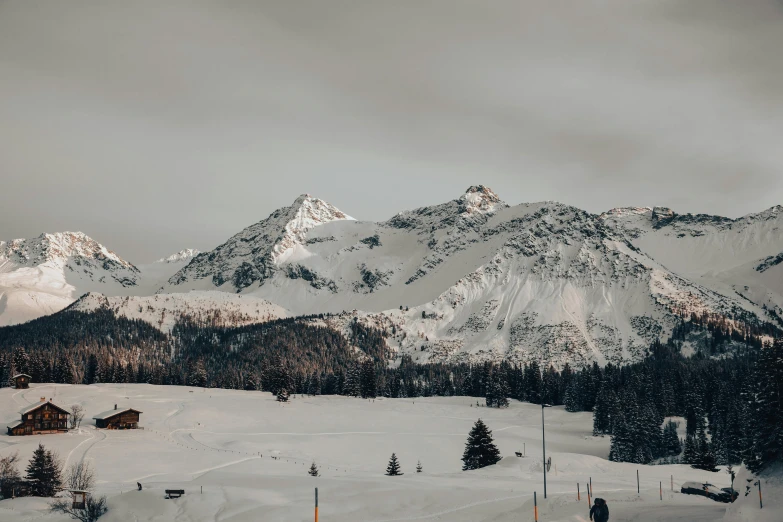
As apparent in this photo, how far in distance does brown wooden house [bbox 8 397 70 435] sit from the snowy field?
3.32 meters

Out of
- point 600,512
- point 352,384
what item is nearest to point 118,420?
point 352,384

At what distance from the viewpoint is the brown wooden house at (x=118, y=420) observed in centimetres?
10662

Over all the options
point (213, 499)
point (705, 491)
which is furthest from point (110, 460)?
point (705, 491)

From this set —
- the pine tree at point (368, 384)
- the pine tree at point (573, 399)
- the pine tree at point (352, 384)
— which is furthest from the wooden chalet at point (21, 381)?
the pine tree at point (573, 399)

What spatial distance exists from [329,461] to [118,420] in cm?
4297

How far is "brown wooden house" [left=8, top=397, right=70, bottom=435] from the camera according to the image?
9925 centimetres

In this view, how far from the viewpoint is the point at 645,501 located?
43688 mm

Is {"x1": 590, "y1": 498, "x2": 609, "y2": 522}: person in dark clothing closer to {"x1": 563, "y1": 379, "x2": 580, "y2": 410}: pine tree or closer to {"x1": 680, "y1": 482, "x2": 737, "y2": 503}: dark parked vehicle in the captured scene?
{"x1": 680, "y1": 482, "x2": 737, "y2": 503}: dark parked vehicle

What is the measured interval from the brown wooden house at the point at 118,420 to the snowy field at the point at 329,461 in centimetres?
242

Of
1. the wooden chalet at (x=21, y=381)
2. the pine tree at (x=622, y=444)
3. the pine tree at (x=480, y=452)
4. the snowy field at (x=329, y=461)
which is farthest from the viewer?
the wooden chalet at (x=21, y=381)

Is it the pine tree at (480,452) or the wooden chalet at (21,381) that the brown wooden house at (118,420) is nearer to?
the wooden chalet at (21,381)

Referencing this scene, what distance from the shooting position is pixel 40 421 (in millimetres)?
100750

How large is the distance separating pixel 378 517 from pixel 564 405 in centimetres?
13798

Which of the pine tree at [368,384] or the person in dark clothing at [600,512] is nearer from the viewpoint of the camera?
the person in dark clothing at [600,512]
